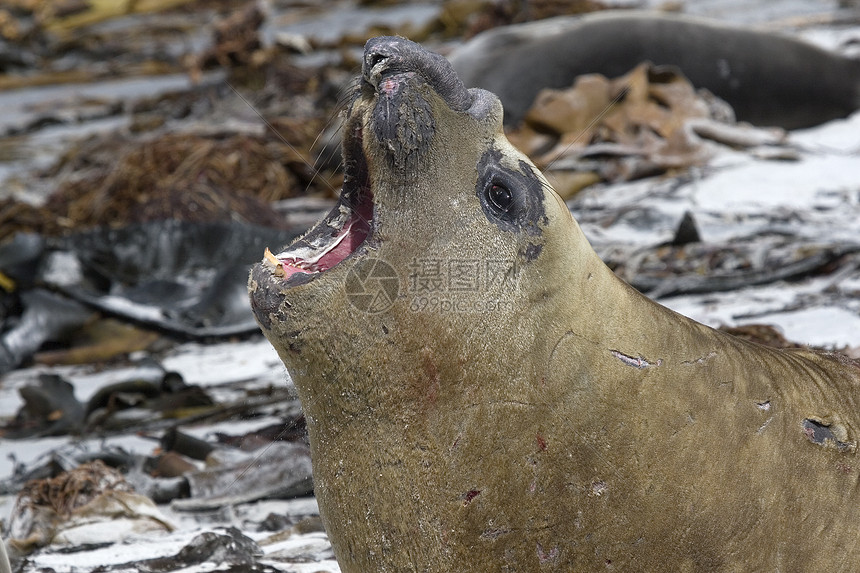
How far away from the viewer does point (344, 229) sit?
7.34 feet

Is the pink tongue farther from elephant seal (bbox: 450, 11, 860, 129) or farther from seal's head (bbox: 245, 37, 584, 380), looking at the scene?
elephant seal (bbox: 450, 11, 860, 129)

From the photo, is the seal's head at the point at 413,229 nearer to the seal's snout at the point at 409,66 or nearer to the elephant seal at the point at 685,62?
the seal's snout at the point at 409,66

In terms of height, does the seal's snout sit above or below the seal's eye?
above

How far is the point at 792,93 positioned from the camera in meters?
8.70

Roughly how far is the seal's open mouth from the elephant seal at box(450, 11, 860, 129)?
629 centimetres

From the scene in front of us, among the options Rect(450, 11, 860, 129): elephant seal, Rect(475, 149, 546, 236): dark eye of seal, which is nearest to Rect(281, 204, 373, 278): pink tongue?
Rect(475, 149, 546, 236): dark eye of seal

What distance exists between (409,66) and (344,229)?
364 mm

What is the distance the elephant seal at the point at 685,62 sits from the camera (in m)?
8.57

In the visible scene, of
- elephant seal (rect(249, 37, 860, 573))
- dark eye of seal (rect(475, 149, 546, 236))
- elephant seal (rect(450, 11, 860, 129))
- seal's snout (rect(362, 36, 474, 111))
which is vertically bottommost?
elephant seal (rect(450, 11, 860, 129))

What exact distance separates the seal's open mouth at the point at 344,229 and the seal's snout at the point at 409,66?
12cm

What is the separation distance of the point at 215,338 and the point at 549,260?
12.4 feet

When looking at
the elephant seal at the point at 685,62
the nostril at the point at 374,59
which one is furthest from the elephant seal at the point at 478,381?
the elephant seal at the point at 685,62

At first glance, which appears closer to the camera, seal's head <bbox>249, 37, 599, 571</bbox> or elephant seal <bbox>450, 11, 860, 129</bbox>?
seal's head <bbox>249, 37, 599, 571</bbox>

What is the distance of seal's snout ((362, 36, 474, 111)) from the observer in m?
2.17
